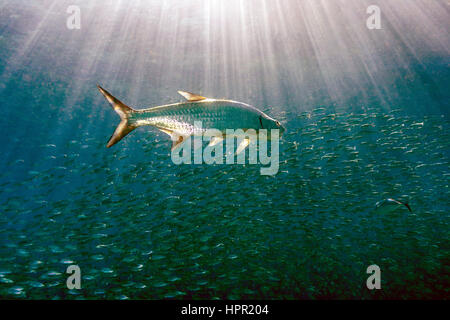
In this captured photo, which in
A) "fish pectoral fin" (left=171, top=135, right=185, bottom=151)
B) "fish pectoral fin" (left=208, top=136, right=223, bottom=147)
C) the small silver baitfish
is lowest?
"fish pectoral fin" (left=171, top=135, right=185, bottom=151)

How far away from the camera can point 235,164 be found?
35.0 ft

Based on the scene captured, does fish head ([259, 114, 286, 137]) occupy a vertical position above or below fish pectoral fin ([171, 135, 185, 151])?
above

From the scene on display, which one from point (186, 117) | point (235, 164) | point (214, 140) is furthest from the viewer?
point (235, 164)

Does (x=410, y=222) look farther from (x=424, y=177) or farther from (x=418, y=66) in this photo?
(x=418, y=66)

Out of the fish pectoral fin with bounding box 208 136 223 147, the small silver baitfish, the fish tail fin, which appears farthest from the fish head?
the fish tail fin

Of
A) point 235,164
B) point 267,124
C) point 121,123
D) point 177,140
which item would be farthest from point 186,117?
point 235,164

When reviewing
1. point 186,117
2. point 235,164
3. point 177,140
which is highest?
point 235,164

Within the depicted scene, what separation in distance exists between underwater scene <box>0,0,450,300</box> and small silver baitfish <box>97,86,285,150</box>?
8 centimetres

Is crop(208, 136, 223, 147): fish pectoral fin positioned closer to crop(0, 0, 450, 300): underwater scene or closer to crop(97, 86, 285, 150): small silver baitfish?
crop(97, 86, 285, 150): small silver baitfish

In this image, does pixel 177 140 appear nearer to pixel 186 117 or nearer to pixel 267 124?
pixel 186 117

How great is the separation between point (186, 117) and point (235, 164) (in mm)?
9113

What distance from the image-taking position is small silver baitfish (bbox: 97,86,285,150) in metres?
1.61
